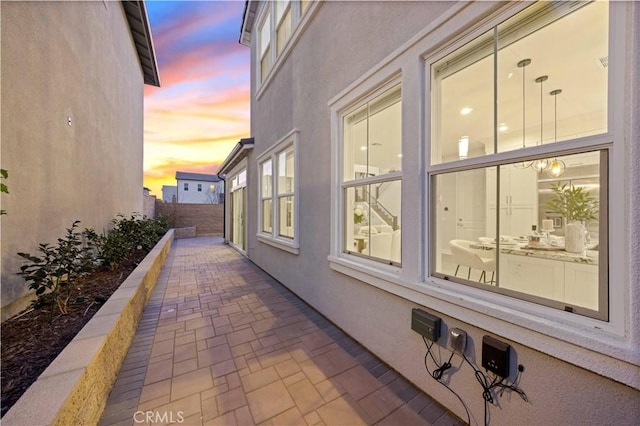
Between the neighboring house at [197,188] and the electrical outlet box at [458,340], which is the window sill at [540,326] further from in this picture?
the neighboring house at [197,188]

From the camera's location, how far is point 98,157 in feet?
16.1

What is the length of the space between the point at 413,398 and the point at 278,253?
11.4 ft

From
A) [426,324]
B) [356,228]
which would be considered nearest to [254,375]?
[426,324]

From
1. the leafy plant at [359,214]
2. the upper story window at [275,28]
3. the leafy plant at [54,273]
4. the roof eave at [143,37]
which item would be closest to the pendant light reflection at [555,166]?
the leafy plant at [359,214]

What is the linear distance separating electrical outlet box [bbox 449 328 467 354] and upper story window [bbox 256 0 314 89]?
4.47 meters

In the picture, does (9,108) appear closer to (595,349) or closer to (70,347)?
(70,347)

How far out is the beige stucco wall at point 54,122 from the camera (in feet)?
7.68

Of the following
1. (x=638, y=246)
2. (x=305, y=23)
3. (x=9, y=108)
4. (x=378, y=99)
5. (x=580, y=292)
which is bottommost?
(x=580, y=292)

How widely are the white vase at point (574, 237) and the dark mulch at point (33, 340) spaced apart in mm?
3531

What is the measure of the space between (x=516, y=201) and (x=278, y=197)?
376cm

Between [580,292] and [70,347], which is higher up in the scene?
[580,292]

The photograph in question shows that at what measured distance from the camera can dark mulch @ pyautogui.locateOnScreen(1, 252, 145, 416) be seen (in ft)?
5.21

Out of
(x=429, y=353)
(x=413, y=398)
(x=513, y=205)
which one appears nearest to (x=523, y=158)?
(x=513, y=205)

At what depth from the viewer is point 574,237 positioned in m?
1.65
